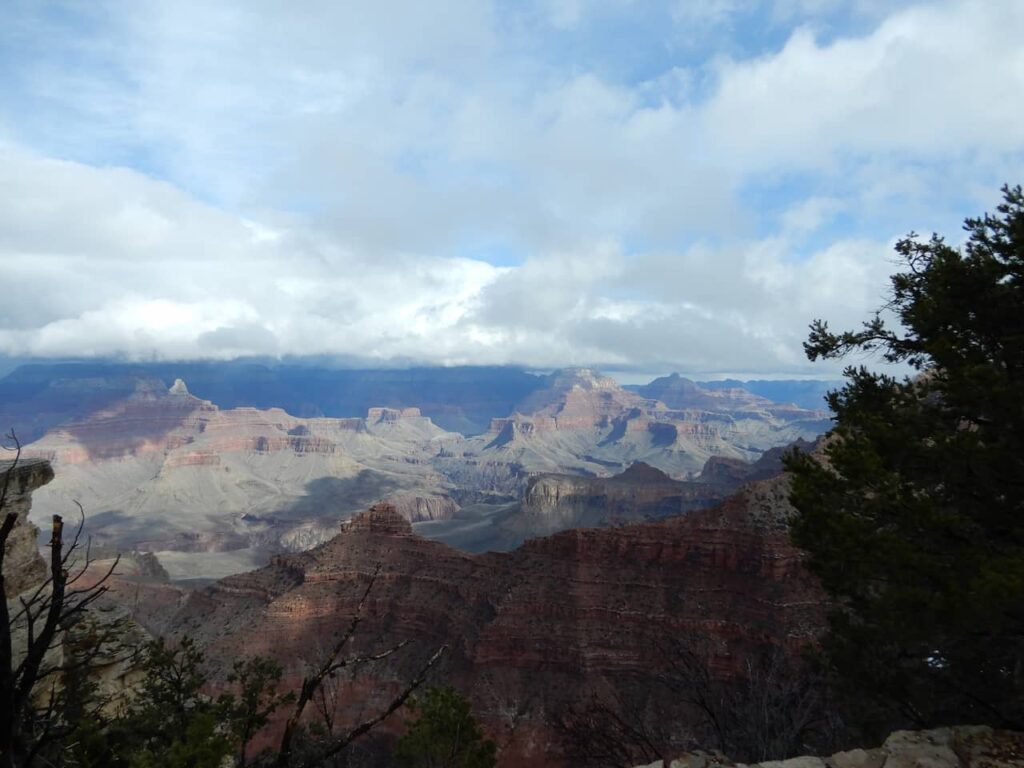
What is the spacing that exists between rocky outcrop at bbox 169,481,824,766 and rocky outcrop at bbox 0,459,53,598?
32.2m

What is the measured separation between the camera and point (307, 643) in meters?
61.2

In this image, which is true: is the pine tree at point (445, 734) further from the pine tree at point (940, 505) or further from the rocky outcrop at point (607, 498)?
the rocky outcrop at point (607, 498)

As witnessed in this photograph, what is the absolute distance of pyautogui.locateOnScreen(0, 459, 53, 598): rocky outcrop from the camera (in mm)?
13508

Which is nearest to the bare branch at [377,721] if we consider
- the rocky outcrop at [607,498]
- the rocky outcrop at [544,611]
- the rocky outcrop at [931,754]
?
the rocky outcrop at [931,754]

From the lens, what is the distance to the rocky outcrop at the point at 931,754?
974 cm

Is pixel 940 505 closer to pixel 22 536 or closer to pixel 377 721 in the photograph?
pixel 377 721

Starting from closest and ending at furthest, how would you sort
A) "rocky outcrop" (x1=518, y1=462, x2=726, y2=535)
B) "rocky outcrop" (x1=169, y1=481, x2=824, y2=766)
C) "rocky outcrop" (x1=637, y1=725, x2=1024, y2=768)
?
"rocky outcrop" (x1=637, y1=725, x2=1024, y2=768) < "rocky outcrop" (x1=169, y1=481, x2=824, y2=766) < "rocky outcrop" (x1=518, y1=462, x2=726, y2=535)

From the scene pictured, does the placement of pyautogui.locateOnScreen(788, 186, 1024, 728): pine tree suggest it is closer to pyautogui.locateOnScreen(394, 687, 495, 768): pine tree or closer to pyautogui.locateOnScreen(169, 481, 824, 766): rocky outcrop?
pyautogui.locateOnScreen(394, 687, 495, 768): pine tree

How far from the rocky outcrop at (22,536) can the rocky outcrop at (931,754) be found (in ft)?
47.5

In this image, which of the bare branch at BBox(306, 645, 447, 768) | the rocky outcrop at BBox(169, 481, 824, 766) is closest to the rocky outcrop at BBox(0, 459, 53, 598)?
the bare branch at BBox(306, 645, 447, 768)

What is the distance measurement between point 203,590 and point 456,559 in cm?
3691

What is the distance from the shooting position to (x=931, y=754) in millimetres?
9961

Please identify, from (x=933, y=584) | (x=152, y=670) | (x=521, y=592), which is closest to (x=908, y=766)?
(x=933, y=584)

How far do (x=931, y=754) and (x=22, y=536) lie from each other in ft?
65.2
